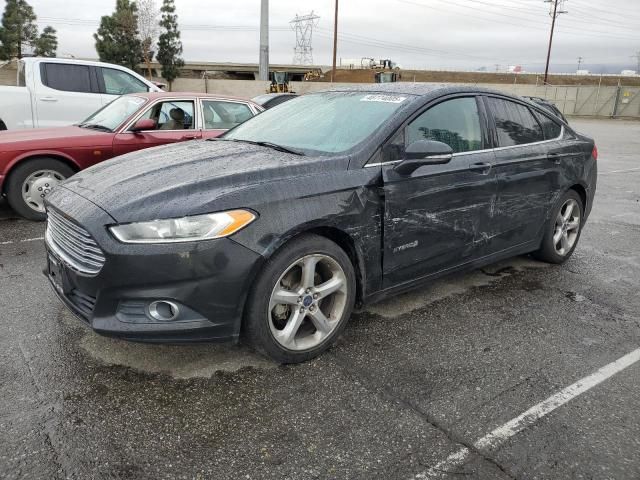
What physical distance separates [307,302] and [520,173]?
2200mm

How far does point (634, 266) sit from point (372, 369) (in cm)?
346

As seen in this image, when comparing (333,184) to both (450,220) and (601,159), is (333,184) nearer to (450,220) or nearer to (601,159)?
(450,220)

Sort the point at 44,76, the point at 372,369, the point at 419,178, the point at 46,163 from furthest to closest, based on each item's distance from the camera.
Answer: the point at 44,76, the point at 46,163, the point at 419,178, the point at 372,369

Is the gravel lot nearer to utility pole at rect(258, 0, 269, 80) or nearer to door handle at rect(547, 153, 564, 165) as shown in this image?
door handle at rect(547, 153, 564, 165)

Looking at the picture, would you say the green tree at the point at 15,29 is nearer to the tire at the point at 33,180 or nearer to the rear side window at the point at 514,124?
the tire at the point at 33,180

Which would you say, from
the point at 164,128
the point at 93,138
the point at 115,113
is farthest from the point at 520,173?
the point at 115,113

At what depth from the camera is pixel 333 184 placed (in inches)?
119

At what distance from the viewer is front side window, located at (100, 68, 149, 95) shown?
8.47m

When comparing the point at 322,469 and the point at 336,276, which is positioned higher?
the point at 336,276

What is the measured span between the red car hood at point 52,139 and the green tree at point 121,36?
45.6m

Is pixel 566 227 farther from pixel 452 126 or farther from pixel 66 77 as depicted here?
pixel 66 77

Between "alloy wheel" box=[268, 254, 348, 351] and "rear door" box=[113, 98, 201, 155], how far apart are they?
393cm

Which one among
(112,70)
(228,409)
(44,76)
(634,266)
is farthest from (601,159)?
(228,409)

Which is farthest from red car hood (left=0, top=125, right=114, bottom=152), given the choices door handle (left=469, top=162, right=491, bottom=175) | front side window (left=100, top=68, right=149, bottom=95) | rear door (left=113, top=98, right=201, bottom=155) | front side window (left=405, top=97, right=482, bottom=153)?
door handle (left=469, top=162, right=491, bottom=175)
